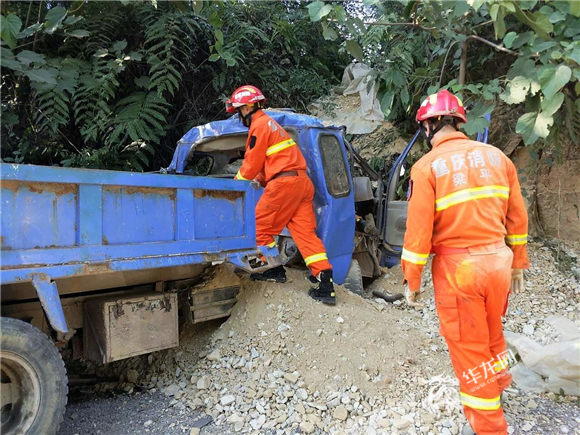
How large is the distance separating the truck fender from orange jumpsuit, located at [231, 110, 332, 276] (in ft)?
5.30

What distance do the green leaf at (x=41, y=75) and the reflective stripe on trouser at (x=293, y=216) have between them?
5.77 ft

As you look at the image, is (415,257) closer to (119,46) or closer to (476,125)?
(476,125)

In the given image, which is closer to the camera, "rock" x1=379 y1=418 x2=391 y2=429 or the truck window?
"rock" x1=379 y1=418 x2=391 y2=429

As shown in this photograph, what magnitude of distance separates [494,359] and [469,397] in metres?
0.27

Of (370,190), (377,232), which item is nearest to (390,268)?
(377,232)

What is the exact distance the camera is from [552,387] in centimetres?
300

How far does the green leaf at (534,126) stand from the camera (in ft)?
11.2

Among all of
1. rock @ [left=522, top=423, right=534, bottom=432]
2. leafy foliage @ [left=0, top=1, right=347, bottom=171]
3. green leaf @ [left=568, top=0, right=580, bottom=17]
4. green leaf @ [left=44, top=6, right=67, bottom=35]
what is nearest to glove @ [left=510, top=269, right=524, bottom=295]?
rock @ [left=522, top=423, right=534, bottom=432]

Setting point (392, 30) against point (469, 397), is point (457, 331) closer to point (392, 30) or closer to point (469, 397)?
point (469, 397)

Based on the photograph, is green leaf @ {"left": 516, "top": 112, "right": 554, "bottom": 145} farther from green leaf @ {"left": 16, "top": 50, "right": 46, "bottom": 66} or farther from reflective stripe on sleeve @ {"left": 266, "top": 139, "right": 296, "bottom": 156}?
green leaf @ {"left": 16, "top": 50, "right": 46, "bottom": 66}

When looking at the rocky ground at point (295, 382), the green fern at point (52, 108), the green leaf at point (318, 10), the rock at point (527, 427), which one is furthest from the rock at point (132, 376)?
the green fern at point (52, 108)

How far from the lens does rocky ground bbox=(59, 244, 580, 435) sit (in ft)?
8.90

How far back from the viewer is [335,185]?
4.24 m

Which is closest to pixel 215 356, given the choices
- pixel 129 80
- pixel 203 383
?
pixel 203 383
